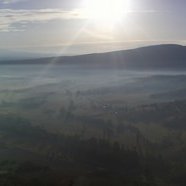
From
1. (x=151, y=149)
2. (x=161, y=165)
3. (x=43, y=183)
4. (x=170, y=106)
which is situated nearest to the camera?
(x=43, y=183)

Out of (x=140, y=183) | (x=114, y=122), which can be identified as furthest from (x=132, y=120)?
(x=140, y=183)

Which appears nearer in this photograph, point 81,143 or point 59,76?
point 81,143

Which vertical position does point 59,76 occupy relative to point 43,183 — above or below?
below

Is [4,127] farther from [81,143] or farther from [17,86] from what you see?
[17,86]

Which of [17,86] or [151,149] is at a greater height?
[151,149]

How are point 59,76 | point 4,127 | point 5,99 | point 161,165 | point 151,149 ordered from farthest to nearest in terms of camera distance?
point 59,76, point 5,99, point 4,127, point 151,149, point 161,165

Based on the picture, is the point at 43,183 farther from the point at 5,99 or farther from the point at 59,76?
the point at 59,76

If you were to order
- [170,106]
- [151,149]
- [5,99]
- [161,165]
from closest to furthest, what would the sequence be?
[161,165], [151,149], [170,106], [5,99]

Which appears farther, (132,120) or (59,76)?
(59,76)

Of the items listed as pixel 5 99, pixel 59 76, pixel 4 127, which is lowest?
pixel 59 76

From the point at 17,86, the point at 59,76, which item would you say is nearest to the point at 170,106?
the point at 17,86
